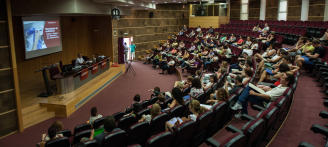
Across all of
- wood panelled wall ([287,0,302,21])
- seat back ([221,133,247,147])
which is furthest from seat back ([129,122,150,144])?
wood panelled wall ([287,0,302,21])

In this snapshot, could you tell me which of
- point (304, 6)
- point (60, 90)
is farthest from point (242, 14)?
point (60, 90)

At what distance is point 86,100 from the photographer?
6.98m

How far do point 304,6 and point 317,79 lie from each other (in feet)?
29.0

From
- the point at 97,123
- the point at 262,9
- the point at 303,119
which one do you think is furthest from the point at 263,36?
the point at 97,123

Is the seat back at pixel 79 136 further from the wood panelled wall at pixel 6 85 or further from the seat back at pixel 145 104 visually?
the wood panelled wall at pixel 6 85

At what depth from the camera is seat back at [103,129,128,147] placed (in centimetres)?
282

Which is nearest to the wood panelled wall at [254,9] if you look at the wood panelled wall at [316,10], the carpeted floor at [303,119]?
the wood panelled wall at [316,10]

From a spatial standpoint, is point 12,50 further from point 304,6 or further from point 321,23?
point 304,6

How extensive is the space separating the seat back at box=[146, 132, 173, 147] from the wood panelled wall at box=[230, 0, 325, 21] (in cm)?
1183

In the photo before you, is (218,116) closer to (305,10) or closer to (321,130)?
(321,130)

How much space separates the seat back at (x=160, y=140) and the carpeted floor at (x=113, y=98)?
313 centimetres

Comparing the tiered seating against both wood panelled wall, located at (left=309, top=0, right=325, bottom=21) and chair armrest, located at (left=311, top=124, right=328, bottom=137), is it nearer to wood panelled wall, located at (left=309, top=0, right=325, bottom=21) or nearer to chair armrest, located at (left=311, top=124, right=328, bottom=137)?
wood panelled wall, located at (left=309, top=0, right=325, bottom=21)

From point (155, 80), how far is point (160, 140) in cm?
689

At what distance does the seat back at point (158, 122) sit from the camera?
325 cm
